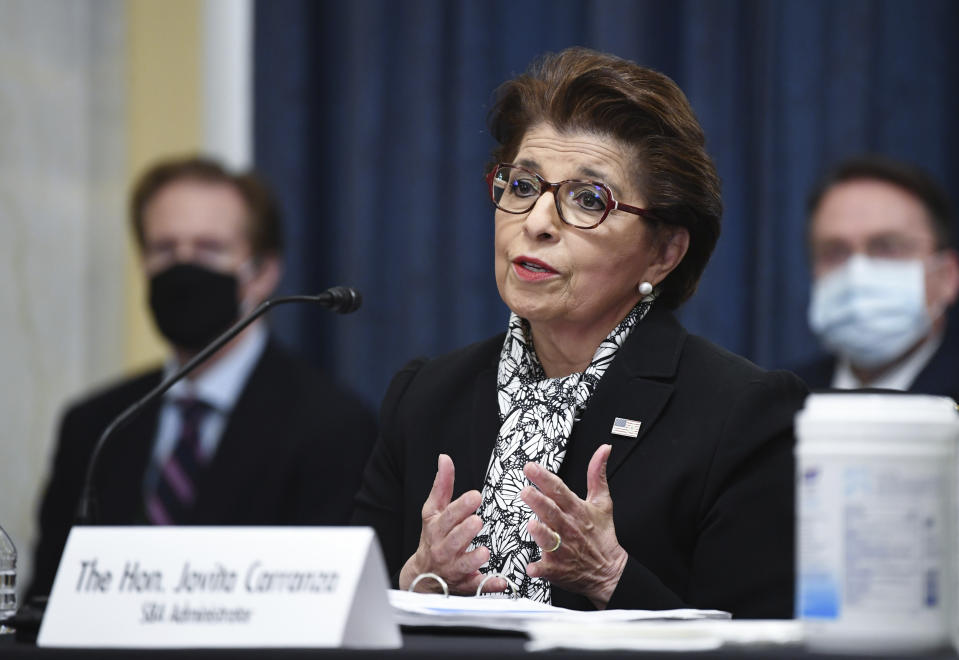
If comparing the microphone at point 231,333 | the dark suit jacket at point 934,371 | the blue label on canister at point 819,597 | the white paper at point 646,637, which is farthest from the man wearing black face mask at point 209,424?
the blue label on canister at point 819,597

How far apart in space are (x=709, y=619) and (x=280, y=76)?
3.05m

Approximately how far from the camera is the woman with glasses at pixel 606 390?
1877mm

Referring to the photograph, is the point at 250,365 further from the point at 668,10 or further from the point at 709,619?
the point at 709,619

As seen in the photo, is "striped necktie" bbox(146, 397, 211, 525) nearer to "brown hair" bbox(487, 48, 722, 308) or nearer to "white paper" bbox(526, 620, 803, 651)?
"brown hair" bbox(487, 48, 722, 308)

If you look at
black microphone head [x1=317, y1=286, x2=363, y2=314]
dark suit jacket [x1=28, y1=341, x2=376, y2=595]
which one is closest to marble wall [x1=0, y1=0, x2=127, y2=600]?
dark suit jacket [x1=28, y1=341, x2=376, y2=595]

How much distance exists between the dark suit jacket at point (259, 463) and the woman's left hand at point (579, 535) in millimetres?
1498

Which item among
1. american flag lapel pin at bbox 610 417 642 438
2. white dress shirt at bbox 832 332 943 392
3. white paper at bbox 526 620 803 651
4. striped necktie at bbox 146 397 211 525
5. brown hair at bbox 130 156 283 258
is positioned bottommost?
striped necktie at bbox 146 397 211 525

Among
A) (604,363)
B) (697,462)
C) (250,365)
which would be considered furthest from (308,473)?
(697,462)

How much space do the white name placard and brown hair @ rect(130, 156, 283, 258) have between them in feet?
8.59

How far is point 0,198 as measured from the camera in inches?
160

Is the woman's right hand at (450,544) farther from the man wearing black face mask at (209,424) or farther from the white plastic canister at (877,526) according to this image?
the man wearing black face mask at (209,424)

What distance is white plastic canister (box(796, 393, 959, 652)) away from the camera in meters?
0.99

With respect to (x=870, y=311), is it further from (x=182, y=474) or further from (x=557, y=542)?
(x=557, y=542)

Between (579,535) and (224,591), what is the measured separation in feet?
2.09
